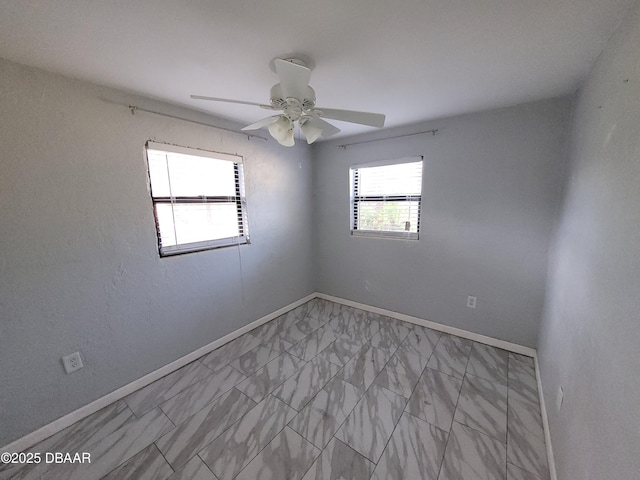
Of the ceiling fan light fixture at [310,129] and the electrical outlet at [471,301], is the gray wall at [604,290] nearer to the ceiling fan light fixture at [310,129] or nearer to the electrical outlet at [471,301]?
the electrical outlet at [471,301]

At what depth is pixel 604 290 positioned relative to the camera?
915 mm

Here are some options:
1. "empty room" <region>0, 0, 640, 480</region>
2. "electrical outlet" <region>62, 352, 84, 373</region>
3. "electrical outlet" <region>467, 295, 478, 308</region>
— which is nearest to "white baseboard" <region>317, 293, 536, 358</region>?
"empty room" <region>0, 0, 640, 480</region>

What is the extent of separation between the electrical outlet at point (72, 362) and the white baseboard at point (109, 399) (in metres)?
0.29

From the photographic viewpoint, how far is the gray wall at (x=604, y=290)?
0.72 metres

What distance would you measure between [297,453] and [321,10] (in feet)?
7.33

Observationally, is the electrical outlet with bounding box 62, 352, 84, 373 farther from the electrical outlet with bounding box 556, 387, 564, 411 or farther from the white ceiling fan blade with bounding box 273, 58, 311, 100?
the electrical outlet with bounding box 556, 387, 564, 411

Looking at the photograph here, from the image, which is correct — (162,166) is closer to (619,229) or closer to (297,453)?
(297,453)

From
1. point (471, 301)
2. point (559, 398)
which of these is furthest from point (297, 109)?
point (471, 301)

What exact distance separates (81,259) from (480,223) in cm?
322

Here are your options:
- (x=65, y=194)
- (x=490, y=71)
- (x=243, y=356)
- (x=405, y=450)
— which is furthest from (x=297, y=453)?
(x=490, y=71)

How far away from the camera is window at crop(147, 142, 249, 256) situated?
1.95 metres

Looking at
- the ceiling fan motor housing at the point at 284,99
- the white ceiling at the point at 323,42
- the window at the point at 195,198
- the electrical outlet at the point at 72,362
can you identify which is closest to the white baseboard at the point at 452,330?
the window at the point at 195,198

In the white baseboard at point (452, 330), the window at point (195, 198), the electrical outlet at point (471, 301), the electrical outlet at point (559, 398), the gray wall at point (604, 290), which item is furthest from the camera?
the electrical outlet at point (471, 301)

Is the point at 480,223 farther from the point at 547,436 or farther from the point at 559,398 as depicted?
the point at 547,436
